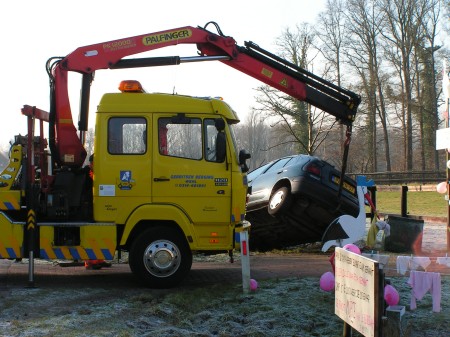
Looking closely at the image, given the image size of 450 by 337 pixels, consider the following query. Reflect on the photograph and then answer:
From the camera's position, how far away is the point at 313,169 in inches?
442

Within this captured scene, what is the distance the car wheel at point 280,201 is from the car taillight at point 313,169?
1.84ft

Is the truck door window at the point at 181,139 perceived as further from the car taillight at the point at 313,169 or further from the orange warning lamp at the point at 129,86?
the car taillight at the point at 313,169

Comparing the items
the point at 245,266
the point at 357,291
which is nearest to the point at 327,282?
the point at 245,266

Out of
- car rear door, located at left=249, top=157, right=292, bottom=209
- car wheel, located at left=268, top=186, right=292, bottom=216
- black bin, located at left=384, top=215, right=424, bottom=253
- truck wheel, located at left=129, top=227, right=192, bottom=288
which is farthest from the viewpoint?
black bin, located at left=384, top=215, right=424, bottom=253

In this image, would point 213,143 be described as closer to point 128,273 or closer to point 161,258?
point 161,258

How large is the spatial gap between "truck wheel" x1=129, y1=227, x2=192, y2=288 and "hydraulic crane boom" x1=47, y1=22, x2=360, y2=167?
174cm

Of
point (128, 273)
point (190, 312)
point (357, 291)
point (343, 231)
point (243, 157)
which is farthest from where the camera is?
point (128, 273)

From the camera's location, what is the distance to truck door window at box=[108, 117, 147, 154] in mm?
8438

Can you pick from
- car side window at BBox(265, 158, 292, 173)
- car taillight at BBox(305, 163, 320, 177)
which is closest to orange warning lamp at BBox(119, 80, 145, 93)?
car taillight at BBox(305, 163, 320, 177)

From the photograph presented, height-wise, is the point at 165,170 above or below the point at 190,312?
above

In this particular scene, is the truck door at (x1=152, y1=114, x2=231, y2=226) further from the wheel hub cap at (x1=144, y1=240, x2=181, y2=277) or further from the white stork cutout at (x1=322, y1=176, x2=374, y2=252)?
the white stork cutout at (x1=322, y1=176, x2=374, y2=252)

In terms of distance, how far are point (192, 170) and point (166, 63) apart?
77.9 inches

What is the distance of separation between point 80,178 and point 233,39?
336 centimetres

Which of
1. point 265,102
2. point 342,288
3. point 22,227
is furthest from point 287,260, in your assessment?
point 265,102
